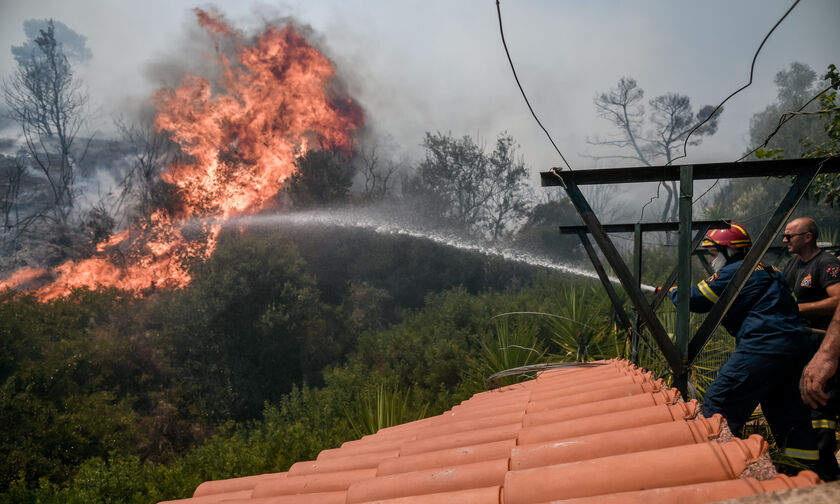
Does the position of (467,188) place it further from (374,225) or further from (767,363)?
(767,363)

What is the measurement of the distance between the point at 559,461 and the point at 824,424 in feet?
8.01

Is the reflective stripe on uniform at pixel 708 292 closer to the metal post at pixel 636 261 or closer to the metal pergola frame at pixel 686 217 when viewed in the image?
the metal pergola frame at pixel 686 217

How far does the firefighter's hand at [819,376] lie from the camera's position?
1.99 meters

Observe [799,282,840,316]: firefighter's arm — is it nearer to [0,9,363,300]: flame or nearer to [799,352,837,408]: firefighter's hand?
[799,352,837,408]: firefighter's hand

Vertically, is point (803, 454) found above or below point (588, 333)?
above

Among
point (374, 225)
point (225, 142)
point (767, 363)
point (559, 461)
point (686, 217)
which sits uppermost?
point (225, 142)

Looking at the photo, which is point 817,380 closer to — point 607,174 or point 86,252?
point 607,174

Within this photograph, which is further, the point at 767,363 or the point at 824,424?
the point at 824,424

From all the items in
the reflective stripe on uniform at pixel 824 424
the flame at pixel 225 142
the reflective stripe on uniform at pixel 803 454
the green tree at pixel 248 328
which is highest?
the flame at pixel 225 142

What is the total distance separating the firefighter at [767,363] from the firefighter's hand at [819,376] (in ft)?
2.08

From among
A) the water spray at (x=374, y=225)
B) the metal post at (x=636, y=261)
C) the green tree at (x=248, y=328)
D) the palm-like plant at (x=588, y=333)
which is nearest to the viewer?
the metal post at (x=636, y=261)

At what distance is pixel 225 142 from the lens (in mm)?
32625

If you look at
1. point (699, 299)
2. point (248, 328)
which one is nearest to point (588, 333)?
point (699, 299)

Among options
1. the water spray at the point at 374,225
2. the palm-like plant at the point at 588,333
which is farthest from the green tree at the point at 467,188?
the palm-like plant at the point at 588,333
